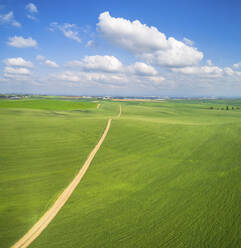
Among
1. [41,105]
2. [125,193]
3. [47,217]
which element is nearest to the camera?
[47,217]

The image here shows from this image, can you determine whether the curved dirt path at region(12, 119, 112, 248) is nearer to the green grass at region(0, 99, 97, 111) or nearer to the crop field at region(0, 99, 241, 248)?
the crop field at region(0, 99, 241, 248)

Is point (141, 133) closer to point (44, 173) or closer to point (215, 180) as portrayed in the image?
point (215, 180)

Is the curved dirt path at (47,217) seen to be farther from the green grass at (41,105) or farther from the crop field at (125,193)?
the green grass at (41,105)

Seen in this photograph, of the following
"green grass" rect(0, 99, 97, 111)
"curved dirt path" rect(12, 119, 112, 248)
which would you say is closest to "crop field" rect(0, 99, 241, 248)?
"curved dirt path" rect(12, 119, 112, 248)

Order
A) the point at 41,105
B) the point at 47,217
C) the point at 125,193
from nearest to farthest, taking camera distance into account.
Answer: the point at 47,217 → the point at 125,193 → the point at 41,105

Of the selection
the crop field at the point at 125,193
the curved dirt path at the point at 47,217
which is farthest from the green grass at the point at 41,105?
the curved dirt path at the point at 47,217

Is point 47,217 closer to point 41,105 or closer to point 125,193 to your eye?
point 125,193

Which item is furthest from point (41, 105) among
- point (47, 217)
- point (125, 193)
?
point (47, 217)

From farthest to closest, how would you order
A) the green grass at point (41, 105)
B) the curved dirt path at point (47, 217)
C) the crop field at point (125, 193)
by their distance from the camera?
the green grass at point (41, 105)
the crop field at point (125, 193)
the curved dirt path at point (47, 217)

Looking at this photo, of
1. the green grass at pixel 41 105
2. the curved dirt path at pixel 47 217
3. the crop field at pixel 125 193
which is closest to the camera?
the curved dirt path at pixel 47 217

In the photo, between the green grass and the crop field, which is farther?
the green grass

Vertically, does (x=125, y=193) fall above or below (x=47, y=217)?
above

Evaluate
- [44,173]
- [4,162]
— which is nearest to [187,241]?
[44,173]

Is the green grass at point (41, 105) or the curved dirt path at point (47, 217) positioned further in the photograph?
the green grass at point (41, 105)
